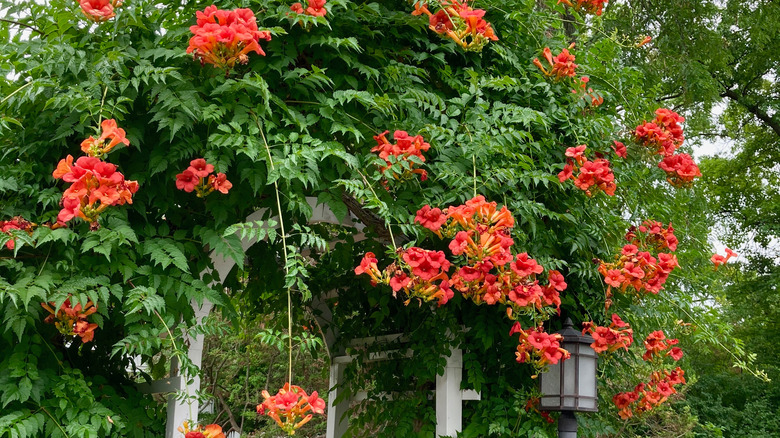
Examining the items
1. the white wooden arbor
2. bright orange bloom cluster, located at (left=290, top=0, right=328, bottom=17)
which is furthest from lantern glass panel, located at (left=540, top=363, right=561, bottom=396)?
bright orange bloom cluster, located at (left=290, top=0, right=328, bottom=17)

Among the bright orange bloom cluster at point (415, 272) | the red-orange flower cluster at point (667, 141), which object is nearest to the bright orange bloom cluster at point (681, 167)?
the red-orange flower cluster at point (667, 141)

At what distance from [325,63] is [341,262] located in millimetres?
1716

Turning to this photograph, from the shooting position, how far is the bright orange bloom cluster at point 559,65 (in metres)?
3.63

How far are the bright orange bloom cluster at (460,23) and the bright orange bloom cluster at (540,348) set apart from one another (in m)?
1.32

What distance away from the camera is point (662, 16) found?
9258 millimetres

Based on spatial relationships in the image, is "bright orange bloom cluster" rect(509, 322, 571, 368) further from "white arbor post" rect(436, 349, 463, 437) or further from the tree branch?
the tree branch

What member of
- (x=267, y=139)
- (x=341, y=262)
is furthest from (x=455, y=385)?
(x=267, y=139)

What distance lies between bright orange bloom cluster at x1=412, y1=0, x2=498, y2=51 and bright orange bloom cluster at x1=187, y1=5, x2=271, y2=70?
103 cm

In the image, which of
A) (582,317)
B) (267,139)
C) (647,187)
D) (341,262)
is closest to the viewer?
(267,139)

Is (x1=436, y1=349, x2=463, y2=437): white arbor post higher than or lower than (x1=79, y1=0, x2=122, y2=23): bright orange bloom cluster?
lower

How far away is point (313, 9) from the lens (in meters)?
2.84

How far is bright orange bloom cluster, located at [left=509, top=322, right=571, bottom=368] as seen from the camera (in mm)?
3078

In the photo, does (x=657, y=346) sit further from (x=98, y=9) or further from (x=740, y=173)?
(x=740, y=173)

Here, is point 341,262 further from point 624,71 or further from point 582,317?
point 624,71
